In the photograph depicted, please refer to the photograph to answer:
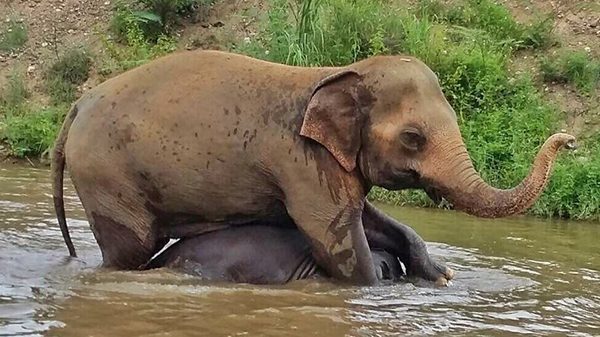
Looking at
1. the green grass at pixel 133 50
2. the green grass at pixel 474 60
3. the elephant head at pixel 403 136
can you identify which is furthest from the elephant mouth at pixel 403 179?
the green grass at pixel 133 50

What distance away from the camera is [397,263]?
560cm

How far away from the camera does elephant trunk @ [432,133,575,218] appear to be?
15.8 feet

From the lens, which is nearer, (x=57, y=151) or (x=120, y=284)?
(x=120, y=284)

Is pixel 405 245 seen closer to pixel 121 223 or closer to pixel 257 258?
pixel 257 258

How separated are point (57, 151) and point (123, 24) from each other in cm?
1060

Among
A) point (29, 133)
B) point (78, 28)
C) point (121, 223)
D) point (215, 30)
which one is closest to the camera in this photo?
point (121, 223)

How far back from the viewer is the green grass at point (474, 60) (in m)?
10.2

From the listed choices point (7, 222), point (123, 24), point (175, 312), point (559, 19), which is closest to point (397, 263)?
point (175, 312)

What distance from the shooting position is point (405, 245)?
18.1 feet

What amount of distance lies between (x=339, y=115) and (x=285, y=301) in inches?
41.0

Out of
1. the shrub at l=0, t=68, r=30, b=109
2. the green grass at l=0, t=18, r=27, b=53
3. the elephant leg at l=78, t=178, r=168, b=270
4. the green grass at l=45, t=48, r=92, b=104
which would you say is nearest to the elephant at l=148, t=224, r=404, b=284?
the elephant leg at l=78, t=178, r=168, b=270

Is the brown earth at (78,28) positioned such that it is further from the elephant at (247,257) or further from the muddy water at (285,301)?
the elephant at (247,257)

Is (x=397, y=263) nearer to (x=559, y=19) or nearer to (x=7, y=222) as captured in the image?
(x=7, y=222)

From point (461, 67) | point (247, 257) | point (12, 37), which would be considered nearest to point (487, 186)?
point (247, 257)
